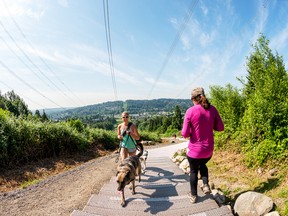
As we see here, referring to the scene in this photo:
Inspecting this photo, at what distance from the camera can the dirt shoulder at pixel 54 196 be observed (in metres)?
4.82

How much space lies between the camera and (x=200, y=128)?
12.4 ft

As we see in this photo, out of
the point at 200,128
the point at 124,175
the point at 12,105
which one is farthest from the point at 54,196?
the point at 12,105

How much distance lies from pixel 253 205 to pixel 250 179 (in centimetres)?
163

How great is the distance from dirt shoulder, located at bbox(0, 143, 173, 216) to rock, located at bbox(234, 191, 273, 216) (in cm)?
308

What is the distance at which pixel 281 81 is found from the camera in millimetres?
5492

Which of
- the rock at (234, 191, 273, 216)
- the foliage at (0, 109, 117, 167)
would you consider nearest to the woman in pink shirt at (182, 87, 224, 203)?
the rock at (234, 191, 273, 216)

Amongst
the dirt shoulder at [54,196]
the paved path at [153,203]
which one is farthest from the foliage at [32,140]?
the paved path at [153,203]

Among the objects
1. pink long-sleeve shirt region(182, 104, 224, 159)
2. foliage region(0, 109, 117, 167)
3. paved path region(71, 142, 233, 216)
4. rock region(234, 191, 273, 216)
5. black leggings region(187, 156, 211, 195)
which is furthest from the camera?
foliage region(0, 109, 117, 167)

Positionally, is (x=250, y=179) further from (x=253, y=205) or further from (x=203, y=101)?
(x=203, y=101)

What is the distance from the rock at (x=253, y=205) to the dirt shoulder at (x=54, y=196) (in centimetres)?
308

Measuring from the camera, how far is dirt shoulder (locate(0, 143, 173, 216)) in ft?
15.8

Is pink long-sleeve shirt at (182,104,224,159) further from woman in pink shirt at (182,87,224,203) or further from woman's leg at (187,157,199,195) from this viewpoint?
woman's leg at (187,157,199,195)

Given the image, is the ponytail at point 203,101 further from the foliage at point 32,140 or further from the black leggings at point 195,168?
the foliage at point 32,140

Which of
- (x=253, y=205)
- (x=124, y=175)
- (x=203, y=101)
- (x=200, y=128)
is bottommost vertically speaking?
(x=253, y=205)
